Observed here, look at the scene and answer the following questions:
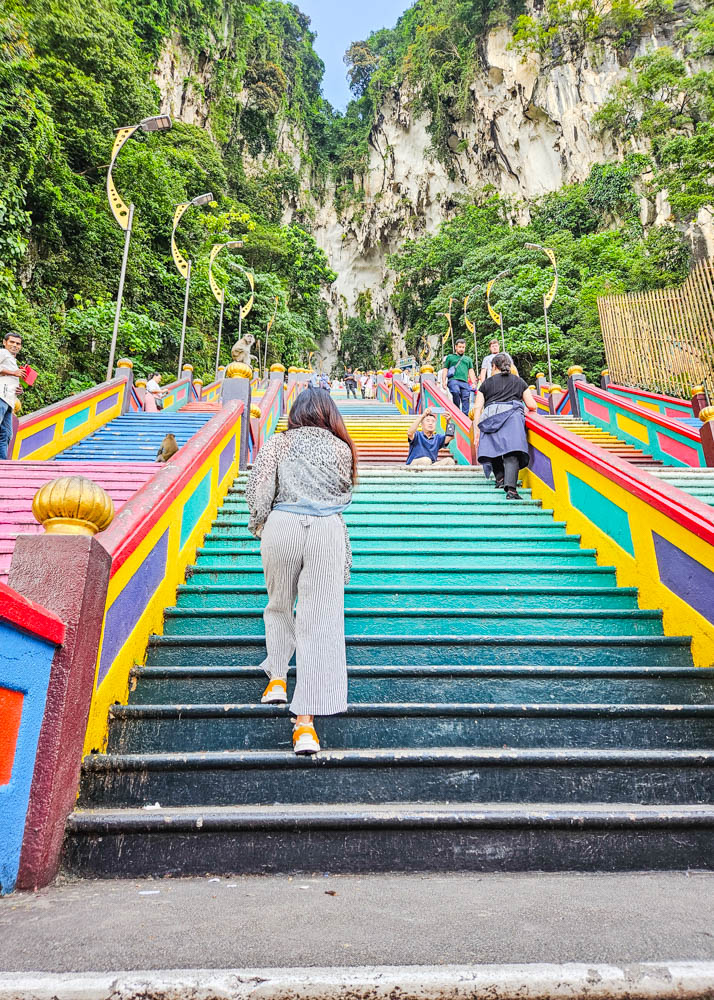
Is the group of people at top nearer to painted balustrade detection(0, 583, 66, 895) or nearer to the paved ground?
the paved ground

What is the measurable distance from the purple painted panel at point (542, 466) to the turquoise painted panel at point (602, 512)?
37cm

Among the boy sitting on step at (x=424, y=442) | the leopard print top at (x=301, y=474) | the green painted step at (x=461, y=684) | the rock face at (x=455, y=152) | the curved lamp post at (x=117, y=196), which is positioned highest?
the rock face at (x=455, y=152)

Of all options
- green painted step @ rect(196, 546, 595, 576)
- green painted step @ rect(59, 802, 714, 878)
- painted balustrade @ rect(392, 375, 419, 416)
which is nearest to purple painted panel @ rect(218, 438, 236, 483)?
green painted step @ rect(196, 546, 595, 576)

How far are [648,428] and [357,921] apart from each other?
8.14 metres

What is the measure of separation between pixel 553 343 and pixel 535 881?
24641mm

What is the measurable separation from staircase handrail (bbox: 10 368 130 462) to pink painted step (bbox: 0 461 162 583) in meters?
1.24

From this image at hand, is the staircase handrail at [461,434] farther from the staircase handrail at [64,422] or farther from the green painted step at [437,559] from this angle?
the staircase handrail at [64,422]

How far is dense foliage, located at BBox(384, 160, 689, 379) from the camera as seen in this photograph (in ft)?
73.6

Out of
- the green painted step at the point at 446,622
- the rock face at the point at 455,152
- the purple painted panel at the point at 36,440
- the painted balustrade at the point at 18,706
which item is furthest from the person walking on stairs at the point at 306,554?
the rock face at the point at 455,152

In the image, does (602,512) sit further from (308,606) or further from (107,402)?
(107,402)

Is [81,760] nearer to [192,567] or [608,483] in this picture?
[192,567]

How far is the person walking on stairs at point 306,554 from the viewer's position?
2.10 metres

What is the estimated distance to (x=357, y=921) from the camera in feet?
4.59

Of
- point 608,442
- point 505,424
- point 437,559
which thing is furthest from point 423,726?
point 608,442
